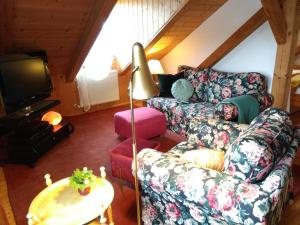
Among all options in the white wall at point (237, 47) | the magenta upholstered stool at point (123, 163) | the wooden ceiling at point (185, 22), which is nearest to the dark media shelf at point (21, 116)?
the magenta upholstered stool at point (123, 163)

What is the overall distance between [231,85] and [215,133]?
1361mm

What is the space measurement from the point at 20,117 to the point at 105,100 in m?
2.05

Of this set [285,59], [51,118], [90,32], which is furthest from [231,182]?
[51,118]

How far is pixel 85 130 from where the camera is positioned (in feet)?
12.4

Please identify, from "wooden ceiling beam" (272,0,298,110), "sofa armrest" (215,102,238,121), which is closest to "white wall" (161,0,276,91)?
"wooden ceiling beam" (272,0,298,110)

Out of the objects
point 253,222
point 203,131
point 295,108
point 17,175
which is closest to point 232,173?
point 253,222

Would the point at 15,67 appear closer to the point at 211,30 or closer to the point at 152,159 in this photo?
the point at 152,159

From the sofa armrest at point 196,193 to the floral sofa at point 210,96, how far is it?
4.75ft

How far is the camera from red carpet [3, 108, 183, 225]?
209 cm

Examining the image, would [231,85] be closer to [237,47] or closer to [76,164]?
[237,47]

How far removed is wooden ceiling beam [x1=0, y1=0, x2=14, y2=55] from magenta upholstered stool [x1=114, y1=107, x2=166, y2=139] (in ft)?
5.29

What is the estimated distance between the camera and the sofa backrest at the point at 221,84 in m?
3.10

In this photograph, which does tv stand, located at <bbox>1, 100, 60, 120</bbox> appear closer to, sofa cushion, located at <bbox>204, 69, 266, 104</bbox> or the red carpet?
the red carpet

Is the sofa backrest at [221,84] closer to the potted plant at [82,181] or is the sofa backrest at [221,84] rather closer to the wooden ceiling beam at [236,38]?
the wooden ceiling beam at [236,38]
